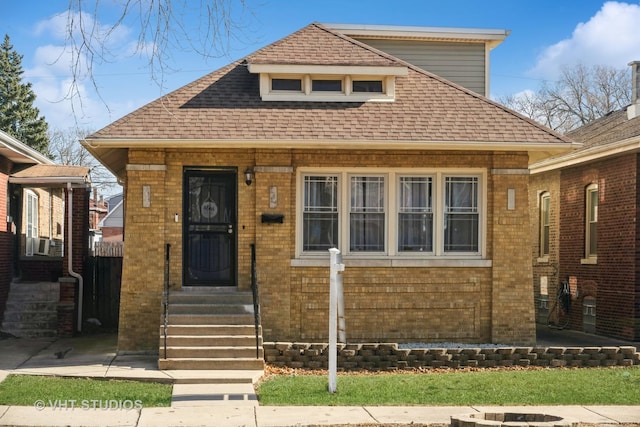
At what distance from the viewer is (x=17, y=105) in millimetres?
47156

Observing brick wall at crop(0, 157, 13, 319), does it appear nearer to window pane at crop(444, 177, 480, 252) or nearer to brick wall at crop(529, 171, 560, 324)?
window pane at crop(444, 177, 480, 252)

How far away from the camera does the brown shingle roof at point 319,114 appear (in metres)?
14.9

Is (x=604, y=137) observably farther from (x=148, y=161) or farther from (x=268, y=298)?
(x=148, y=161)

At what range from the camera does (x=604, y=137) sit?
62.0ft

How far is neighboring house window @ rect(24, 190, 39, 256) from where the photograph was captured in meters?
21.6

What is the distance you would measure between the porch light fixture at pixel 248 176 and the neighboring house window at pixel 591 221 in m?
8.36

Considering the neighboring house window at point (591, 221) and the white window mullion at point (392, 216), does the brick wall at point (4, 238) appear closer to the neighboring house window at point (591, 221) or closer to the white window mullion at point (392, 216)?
the white window mullion at point (392, 216)

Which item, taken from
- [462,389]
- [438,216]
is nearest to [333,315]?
[462,389]

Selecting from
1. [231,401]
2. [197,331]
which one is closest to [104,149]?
[197,331]

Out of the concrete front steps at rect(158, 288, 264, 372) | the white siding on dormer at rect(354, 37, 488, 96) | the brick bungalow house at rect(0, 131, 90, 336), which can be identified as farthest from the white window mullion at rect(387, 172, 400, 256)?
the brick bungalow house at rect(0, 131, 90, 336)

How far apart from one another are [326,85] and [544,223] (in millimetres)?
8635

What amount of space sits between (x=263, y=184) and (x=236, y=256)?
4.57ft

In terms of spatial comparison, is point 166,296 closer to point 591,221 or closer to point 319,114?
point 319,114

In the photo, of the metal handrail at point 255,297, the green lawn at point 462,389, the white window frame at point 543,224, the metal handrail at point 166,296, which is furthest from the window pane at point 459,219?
the white window frame at point 543,224
